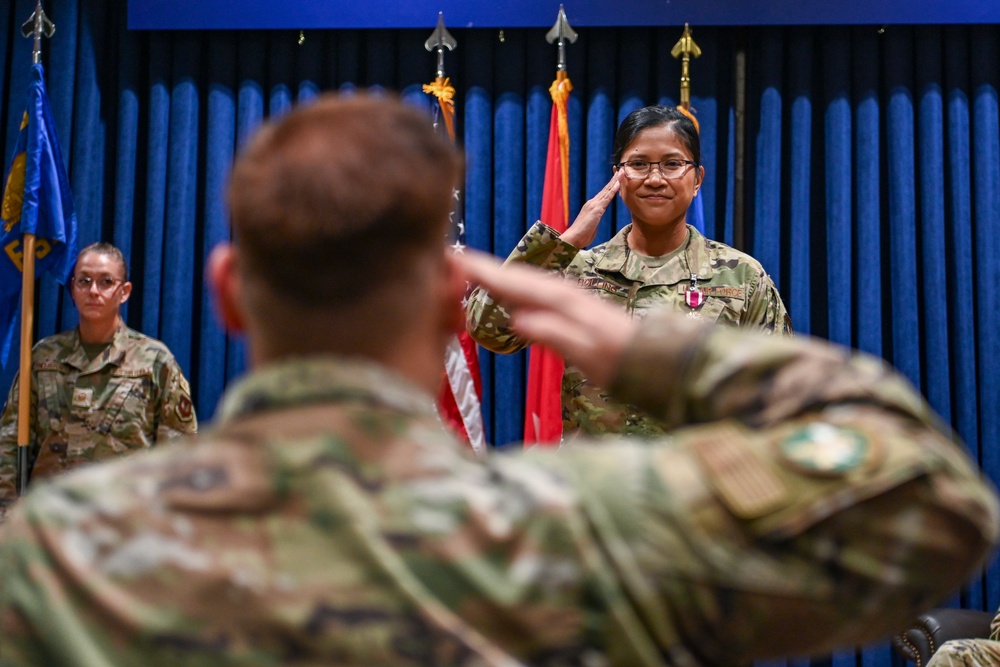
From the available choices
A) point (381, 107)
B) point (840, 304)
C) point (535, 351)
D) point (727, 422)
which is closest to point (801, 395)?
point (727, 422)

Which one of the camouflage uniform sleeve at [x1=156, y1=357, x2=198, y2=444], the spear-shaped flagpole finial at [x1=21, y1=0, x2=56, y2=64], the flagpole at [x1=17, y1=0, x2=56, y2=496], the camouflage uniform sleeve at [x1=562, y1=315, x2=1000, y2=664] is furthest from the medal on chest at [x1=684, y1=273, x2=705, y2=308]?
the spear-shaped flagpole finial at [x1=21, y1=0, x2=56, y2=64]

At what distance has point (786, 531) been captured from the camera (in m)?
0.64

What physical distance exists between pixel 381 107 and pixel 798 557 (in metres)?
0.39

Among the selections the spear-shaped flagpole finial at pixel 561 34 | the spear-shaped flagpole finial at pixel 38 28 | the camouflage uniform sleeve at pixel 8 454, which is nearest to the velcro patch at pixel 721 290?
the spear-shaped flagpole finial at pixel 561 34

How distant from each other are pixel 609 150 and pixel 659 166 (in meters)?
1.83

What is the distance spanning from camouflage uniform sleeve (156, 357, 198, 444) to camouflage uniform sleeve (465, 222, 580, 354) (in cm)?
196

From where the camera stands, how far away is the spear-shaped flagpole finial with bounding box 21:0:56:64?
4.37 meters

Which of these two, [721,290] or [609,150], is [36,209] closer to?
[609,150]

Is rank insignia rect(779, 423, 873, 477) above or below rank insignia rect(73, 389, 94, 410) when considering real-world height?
above

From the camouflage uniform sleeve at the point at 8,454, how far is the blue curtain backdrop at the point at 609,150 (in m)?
0.40

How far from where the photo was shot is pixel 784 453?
0.67 meters

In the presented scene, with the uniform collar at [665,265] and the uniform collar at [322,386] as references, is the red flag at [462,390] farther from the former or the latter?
the uniform collar at [322,386]

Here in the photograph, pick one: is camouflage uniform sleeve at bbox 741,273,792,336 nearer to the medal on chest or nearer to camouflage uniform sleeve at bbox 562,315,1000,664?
the medal on chest

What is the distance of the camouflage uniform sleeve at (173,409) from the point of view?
4.12 meters
